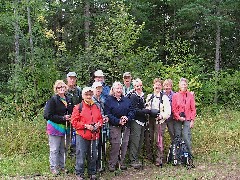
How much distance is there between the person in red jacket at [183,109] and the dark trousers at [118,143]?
1193 millimetres

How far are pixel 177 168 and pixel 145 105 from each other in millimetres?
1556

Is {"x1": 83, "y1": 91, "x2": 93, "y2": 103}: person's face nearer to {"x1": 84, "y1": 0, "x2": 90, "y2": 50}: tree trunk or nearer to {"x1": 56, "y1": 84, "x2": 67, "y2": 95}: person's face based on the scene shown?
{"x1": 56, "y1": 84, "x2": 67, "y2": 95}: person's face

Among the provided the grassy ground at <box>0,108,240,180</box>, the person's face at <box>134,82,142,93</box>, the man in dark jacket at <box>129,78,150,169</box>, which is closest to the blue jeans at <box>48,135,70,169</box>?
the grassy ground at <box>0,108,240,180</box>

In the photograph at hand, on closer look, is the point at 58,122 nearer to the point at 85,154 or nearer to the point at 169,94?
the point at 85,154

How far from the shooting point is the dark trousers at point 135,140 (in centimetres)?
831

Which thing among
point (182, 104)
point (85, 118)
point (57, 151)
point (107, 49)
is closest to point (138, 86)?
point (182, 104)

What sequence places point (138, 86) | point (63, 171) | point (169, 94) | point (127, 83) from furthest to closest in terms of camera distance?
point (169, 94), point (127, 83), point (138, 86), point (63, 171)

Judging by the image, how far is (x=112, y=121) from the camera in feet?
25.5

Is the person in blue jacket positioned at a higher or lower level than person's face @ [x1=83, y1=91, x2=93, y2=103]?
lower

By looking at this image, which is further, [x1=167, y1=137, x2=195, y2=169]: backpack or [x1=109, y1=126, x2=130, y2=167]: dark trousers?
[x1=167, y1=137, x2=195, y2=169]: backpack

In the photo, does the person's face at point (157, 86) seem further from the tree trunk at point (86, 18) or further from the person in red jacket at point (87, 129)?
the tree trunk at point (86, 18)

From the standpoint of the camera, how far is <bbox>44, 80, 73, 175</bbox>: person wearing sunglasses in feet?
24.6

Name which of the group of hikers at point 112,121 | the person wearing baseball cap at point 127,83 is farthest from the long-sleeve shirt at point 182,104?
the person wearing baseball cap at point 127,83

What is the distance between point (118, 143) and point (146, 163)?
1.15 metres
